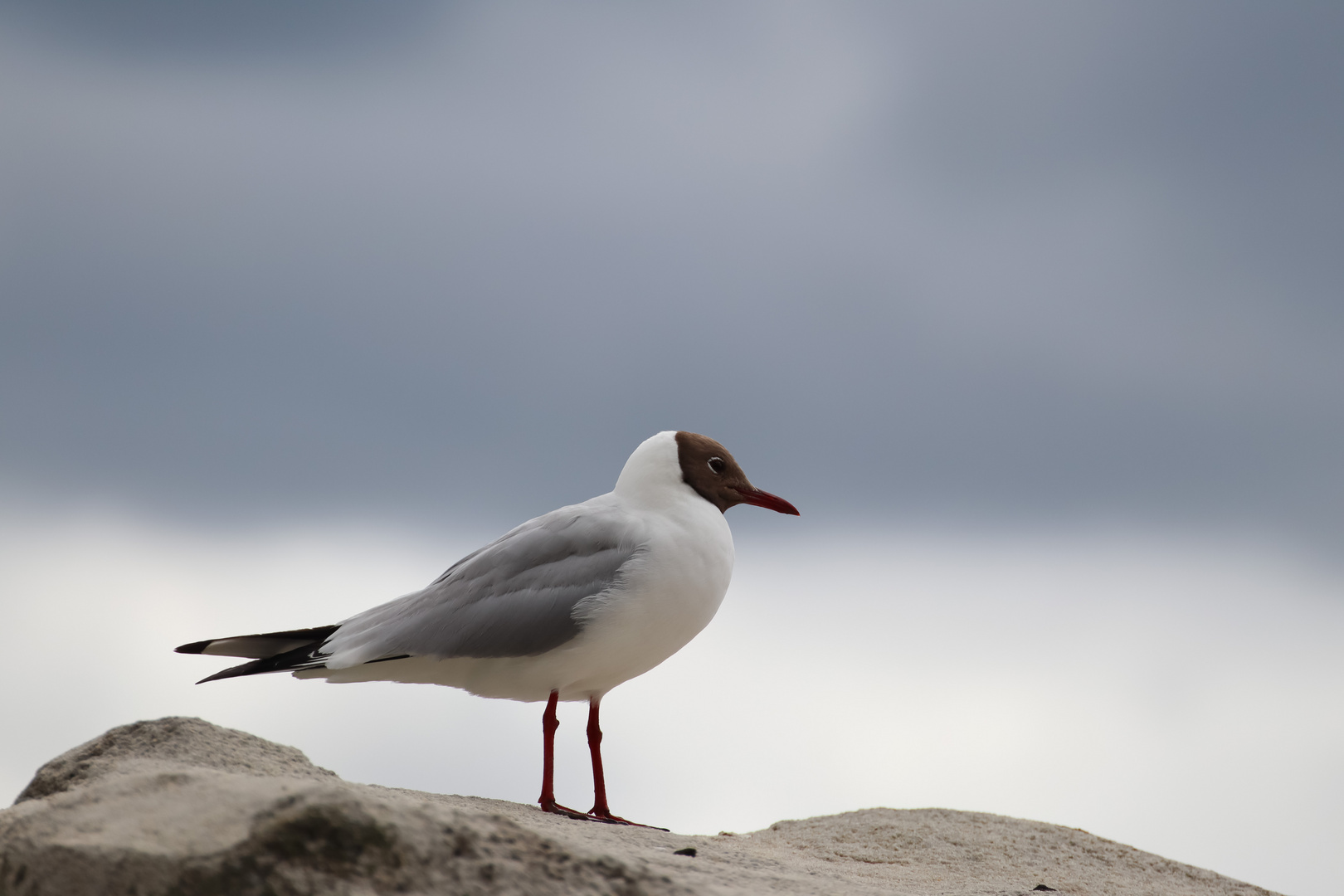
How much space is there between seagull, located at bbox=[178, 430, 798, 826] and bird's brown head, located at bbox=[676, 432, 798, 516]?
0.61 feet

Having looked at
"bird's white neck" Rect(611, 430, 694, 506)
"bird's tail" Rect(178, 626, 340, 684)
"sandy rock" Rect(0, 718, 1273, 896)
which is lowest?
"sandy rock" Rect(0, 718, 1273, 896)

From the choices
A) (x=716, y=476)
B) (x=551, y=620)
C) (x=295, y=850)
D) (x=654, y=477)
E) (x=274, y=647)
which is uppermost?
(x=716, y=476)

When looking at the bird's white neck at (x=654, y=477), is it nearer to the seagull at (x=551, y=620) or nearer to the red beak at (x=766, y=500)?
the seagull at (x=551, y=620)

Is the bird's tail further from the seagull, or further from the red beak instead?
the red beak

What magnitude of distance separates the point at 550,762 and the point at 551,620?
0.83 metres

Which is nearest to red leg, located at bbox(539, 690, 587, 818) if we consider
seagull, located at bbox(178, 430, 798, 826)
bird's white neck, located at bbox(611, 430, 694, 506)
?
seagull, located at bbox(178, 430, 798, 826)

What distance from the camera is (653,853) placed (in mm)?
4219

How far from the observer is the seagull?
606 centimetres

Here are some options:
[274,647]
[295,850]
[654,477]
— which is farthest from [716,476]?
[295,850]

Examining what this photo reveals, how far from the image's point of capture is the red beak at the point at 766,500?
7.13 metres

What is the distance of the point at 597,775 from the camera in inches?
255

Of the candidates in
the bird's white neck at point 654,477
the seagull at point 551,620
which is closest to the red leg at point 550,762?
the seagull at point 551,620

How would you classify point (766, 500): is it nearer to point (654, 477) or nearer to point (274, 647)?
point (654, 477)

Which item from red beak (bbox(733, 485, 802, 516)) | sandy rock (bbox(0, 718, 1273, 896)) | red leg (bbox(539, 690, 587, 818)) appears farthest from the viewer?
red beak (bbox(733, 485, 802, 516))
